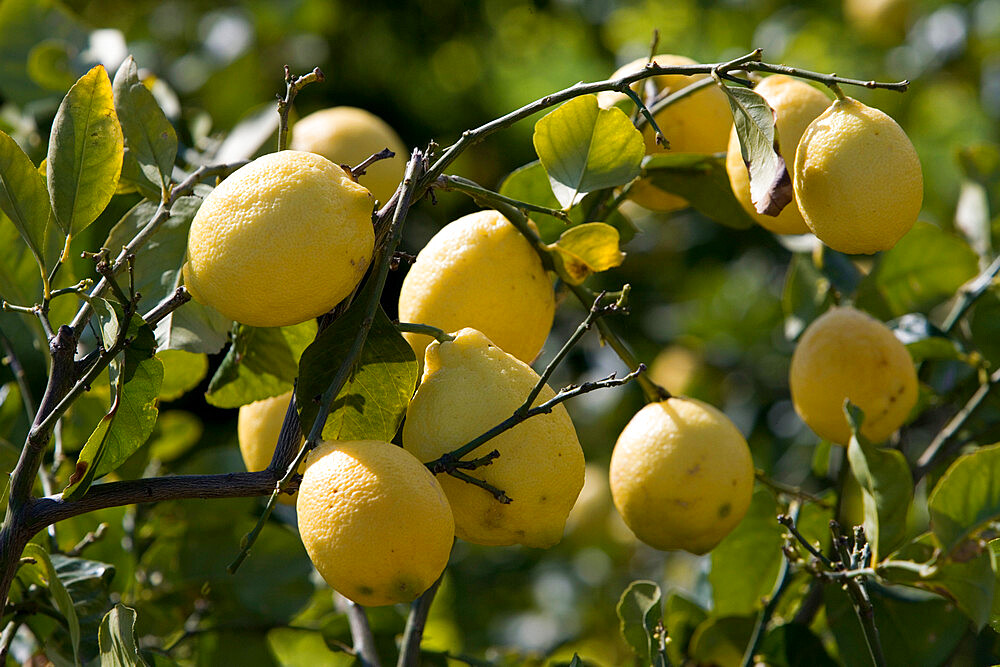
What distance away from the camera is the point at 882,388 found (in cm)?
99

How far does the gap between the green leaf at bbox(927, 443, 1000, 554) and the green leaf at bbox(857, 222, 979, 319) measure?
0.41 meters

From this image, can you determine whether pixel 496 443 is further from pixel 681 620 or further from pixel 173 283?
pixel 681 620

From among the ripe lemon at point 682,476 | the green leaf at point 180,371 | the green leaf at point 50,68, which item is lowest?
the ripe lemon at point 682,476

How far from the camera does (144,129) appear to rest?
0.81m

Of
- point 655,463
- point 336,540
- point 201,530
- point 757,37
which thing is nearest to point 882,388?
point 655,463

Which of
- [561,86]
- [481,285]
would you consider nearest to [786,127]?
[481,285]

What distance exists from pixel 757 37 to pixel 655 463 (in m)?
1.89

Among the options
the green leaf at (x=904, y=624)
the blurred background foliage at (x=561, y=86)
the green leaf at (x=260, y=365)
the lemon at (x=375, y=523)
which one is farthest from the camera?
the blurred background foliage at (x=561, y=86)

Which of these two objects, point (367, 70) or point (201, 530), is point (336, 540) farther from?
point (367, 70)

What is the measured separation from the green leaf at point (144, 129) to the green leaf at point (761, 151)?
0.46 metres

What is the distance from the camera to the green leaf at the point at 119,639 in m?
0.64

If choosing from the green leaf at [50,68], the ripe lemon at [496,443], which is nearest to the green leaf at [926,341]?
the ripe lemon at [496,443]

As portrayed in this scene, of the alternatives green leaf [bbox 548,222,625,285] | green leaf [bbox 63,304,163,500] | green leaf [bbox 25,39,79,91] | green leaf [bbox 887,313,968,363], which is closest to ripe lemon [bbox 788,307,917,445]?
green leaf [bbox 887,313,968,363]

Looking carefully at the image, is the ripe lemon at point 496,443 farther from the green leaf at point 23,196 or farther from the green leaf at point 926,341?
the green leaf at point 926,341
